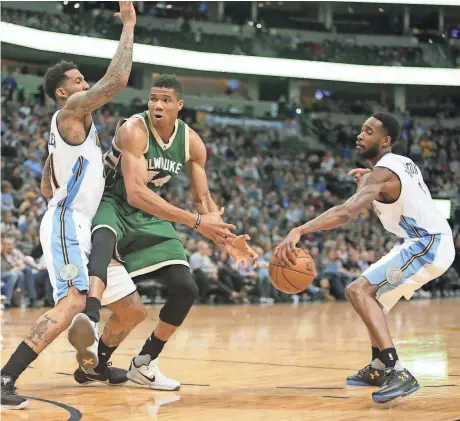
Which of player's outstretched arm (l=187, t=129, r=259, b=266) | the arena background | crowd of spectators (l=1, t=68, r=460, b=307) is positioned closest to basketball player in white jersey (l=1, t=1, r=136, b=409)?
player's outstretched arm (l=187, t=129, r=259, b=266)

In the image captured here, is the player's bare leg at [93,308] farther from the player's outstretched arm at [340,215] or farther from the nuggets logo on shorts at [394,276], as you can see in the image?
the nuggets logo on shorts at [394,276]

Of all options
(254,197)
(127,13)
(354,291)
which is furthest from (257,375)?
(254,197)

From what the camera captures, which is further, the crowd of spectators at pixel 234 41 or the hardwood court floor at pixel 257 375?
the crowd of spectators at pixel 234 41

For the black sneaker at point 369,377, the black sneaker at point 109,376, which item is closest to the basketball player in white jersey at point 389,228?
the black sneaker at point 369,377

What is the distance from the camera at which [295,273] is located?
5203 mm

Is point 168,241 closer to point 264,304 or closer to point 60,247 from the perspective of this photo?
point 60,247

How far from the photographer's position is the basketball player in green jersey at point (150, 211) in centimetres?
513

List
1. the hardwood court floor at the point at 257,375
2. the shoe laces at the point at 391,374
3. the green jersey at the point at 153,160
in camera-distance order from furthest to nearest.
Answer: the green jersey at the point at 153,160 → the shoe laces at the point at 391,374 → the hardwood court floor at the point at 257,375

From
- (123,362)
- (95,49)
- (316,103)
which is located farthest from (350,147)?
(123,362)

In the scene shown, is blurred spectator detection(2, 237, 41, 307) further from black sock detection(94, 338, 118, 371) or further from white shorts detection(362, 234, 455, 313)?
white shorts detection(362, 234, 455, 313)

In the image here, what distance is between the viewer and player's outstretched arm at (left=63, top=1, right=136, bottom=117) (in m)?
4.68

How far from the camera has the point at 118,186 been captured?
17.7ft

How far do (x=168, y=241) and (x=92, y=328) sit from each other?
124 centimetres

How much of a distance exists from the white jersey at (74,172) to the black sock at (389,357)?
2.00 m
